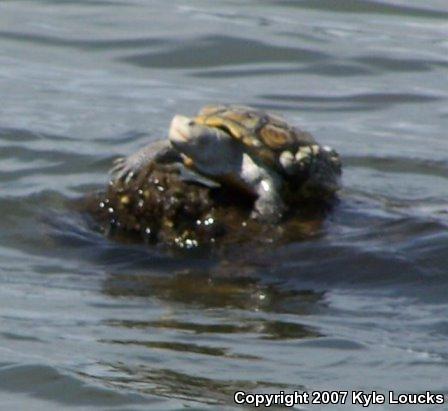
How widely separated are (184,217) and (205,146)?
38 cm

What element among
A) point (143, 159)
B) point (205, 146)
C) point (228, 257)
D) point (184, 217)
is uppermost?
point (205, 146)

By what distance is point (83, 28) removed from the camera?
13297 mm

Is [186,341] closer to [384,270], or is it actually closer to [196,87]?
[384,270]

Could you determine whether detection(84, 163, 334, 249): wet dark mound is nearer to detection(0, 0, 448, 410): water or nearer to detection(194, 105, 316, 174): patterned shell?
detection(0, 0, 448, 410): water

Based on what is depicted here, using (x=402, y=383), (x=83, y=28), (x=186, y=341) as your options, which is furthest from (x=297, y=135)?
(x=83, y=28)

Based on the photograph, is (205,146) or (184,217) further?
(205,146)

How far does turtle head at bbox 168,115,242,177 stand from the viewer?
763 centimetres

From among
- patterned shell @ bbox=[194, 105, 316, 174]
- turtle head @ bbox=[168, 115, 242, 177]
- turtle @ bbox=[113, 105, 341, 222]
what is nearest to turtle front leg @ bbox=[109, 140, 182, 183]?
turtle @ bbox=[113, 105, 341, 222]

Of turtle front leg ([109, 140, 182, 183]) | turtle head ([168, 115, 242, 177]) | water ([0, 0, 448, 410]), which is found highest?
turtle head ([168, 115, 242, 177])

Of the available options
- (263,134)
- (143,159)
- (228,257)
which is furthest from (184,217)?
(263,134)

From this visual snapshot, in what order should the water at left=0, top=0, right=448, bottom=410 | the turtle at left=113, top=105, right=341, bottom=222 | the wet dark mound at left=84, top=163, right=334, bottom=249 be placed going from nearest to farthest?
1. the water at left=0, top=0, right=448, bottom=410
2. the wet dark mound at left=84, top=163, right=334, bottom=249
3. the turtle at left=113, top=105, right=341, bottom=222

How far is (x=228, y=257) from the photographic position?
24.0ft

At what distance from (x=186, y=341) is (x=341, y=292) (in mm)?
1063

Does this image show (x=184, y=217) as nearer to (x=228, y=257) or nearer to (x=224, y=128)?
(x=228, y=257)
